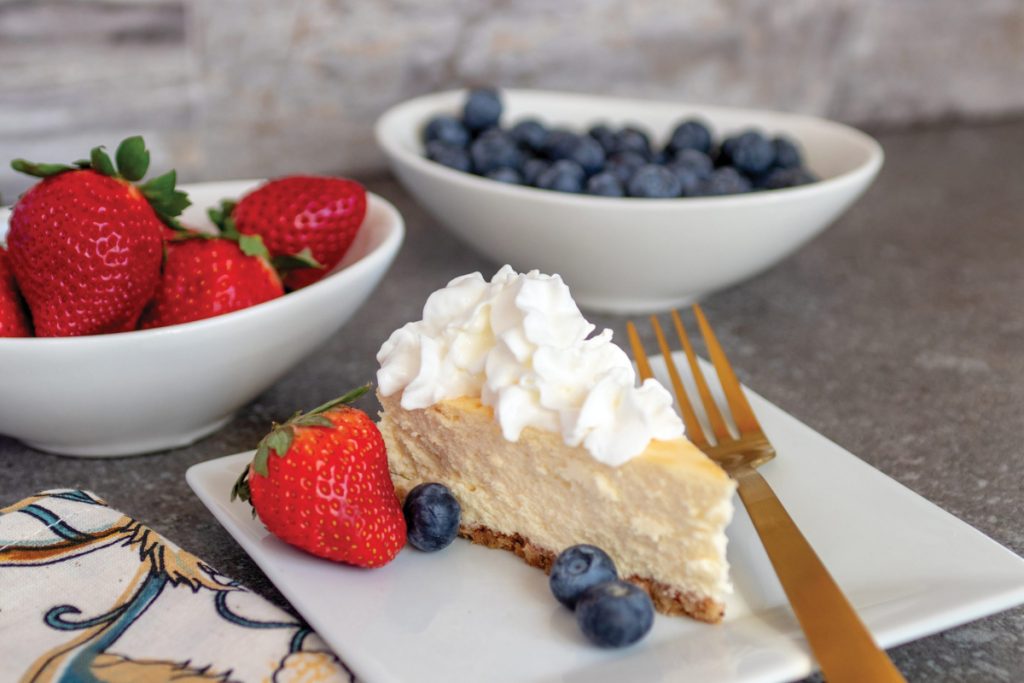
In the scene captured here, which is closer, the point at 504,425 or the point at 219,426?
the point at 504,425

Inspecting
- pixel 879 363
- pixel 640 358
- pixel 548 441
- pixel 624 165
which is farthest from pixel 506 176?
pixel 548 441

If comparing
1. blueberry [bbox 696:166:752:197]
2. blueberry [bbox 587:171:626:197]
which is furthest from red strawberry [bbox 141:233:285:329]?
blueberry [bbox 696:166:752:197]

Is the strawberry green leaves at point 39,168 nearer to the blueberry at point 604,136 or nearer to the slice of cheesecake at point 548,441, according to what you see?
the slice of cheesecake at point 548,441

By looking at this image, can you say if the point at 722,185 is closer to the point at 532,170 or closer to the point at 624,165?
the point at 624,165

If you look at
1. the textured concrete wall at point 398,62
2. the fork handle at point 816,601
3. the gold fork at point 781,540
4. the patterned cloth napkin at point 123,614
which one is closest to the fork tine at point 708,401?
the gold fork at point 781,540

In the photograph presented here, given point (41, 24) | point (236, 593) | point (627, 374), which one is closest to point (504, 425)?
point (627, 374)

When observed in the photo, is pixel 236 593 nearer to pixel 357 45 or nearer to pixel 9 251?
pixel 9 251

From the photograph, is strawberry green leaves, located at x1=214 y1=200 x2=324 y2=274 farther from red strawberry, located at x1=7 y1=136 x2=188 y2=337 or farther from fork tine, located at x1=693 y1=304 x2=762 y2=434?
fork tine, located at x1=693 y1=304 x2=762 y2=434
